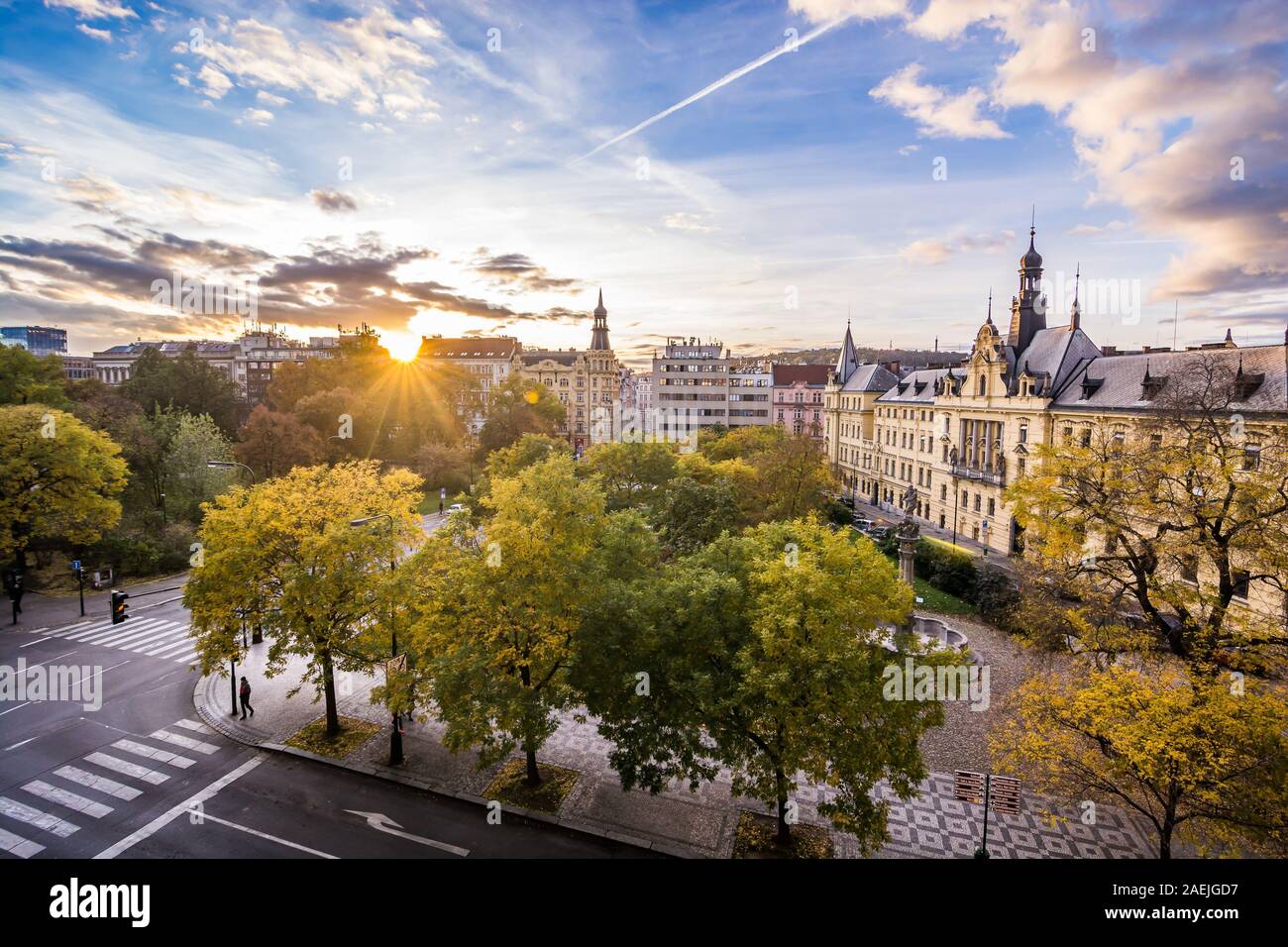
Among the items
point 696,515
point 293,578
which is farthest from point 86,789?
point 696,515

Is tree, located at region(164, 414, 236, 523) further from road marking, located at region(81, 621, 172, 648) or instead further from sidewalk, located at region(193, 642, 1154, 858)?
sidewalk, located at region(193, 642, 1154, 858)

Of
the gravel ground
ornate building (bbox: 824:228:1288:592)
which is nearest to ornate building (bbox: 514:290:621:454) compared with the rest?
ornate building (bbox: 824:228:1288:592)

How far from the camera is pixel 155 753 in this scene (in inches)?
823

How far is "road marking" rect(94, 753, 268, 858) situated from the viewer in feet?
53.7

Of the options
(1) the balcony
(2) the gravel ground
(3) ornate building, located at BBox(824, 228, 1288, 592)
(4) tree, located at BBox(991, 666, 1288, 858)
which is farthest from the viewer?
(1) the balcony

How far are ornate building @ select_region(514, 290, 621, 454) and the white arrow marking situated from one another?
97952mm

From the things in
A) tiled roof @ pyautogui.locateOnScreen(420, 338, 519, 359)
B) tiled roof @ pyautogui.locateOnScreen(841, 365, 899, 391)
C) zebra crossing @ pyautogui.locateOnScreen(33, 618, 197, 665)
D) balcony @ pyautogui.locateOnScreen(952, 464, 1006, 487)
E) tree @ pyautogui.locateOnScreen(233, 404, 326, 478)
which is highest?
tiled roof @ pyautogui.locateOnScreen(420, 338, 519, 359)

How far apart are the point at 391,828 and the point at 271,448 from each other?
44449 millimetres

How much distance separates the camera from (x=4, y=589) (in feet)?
117

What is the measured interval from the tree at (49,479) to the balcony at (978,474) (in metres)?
58.6

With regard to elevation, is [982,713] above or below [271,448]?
below

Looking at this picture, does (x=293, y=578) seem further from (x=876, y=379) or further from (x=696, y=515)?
(x=876, y=379)

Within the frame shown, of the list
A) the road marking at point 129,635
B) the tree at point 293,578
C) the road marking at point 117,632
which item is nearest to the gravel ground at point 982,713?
the tree at point 293,578
